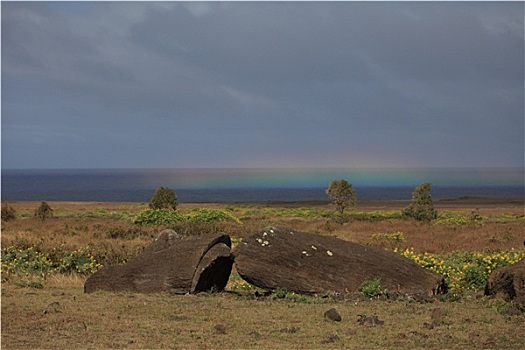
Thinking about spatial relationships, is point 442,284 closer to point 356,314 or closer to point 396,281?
→ point 396,281

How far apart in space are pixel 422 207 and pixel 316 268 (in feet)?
139

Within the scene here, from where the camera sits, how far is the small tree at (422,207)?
2216 inches

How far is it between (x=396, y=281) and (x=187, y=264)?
6.14 m

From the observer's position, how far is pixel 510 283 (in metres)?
15.8

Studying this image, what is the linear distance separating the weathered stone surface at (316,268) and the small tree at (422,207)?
38.7m

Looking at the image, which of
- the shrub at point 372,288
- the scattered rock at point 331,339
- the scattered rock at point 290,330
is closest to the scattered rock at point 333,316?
the scattered rock at point 290,330

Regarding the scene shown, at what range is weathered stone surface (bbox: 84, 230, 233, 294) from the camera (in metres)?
17.5

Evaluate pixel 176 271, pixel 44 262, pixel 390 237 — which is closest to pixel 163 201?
pixel 390 237

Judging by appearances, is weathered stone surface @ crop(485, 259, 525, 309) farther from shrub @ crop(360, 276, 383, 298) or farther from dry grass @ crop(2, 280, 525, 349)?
shrub @ crop(360, 276, 383, 298)

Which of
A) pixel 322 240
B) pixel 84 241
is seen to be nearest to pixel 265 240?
pixel 322 240

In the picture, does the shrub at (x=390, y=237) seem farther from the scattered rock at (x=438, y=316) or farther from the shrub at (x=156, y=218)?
the scattered rock at (x=438, y=316)

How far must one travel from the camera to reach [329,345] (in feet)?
36.5

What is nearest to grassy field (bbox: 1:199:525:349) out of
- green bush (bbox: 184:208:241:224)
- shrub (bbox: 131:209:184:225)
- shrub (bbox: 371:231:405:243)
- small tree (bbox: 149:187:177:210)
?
shrub (bbox: 371:231:405:243)

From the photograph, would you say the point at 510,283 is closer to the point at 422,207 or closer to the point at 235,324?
the point at 235,324
